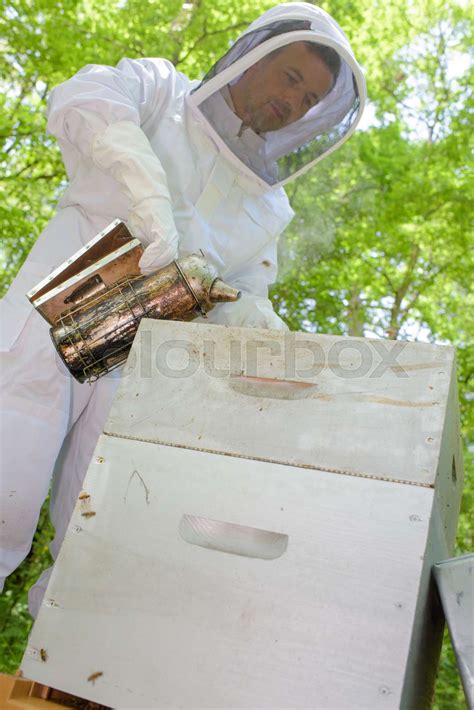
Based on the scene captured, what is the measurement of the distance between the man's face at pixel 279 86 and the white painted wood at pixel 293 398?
3.93 feet

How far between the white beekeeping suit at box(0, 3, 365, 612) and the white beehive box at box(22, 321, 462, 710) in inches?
27.4

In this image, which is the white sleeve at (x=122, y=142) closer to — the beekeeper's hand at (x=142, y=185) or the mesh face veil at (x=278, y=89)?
the beekeeper's hand at (x=142, y=185)

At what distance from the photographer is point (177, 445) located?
1351mm

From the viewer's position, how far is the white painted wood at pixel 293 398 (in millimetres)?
1229

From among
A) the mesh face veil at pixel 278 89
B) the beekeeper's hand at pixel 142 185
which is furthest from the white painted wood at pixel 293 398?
the mesh face veil at pixel 278 89

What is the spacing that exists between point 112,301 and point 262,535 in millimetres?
844

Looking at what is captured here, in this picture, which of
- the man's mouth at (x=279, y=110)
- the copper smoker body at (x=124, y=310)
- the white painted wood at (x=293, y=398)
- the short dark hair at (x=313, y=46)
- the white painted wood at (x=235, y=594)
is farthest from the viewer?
the man's mouth at (x=279, y=110)

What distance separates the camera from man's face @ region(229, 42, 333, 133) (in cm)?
233

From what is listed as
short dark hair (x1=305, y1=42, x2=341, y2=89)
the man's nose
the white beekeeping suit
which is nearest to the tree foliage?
the white beekeeping suit

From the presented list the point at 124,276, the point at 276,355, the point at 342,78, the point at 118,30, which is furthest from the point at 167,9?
the point at 276,355

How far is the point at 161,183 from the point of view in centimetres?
199

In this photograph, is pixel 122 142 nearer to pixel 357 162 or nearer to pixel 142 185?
pixel 142 185

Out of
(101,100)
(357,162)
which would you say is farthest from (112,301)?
(357,162)

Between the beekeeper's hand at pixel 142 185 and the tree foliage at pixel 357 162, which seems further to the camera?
the tree foliage at pixel 357 162
